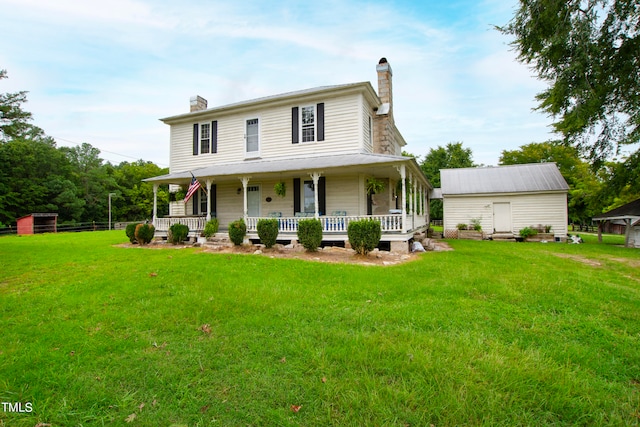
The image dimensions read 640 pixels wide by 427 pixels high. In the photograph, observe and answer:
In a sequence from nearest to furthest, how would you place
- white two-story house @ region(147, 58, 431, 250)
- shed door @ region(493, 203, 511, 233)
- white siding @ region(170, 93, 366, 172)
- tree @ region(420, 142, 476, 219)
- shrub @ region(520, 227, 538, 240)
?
white two-story house @ region(147, 58, 431, 250) → white siding @ region(170, 93, 366, 172) → shrub @ region(520, 227, 538, 240) → shed door @ region(493, 203, 511, 233) → tree @ region(420, 142, 476, 219)

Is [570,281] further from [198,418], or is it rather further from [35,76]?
[35,76]

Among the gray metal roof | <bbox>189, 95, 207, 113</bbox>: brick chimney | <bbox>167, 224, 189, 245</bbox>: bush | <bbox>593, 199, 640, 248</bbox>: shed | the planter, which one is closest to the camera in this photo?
<bbox>167, 224, 189, 245</bbox>: bush

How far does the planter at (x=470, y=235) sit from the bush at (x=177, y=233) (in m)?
14.2

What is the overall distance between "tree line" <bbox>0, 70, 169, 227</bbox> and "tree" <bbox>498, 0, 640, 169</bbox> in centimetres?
2238

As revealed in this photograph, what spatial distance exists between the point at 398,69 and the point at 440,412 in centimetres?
1671

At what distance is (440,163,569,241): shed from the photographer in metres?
15.5

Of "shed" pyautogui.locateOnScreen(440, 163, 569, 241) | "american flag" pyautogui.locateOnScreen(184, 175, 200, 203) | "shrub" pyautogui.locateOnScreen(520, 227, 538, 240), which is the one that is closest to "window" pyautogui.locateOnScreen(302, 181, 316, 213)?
"american flag" pyautogui.locateOnScreen(184, 175, 200, 203)

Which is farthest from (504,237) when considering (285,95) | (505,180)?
(285,95)

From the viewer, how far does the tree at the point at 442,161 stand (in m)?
33.2

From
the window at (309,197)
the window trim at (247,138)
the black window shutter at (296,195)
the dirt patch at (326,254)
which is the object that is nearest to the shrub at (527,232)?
the dirt patch at (326,254)

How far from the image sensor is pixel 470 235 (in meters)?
16.4

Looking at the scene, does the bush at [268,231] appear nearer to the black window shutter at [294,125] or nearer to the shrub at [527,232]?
the black window shutter at [294,125]

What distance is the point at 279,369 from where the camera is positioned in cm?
283

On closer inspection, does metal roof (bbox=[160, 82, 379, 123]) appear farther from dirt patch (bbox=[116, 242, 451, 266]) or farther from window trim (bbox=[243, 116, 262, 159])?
dirt patch (bbox=[116, 242, 451, 266])
